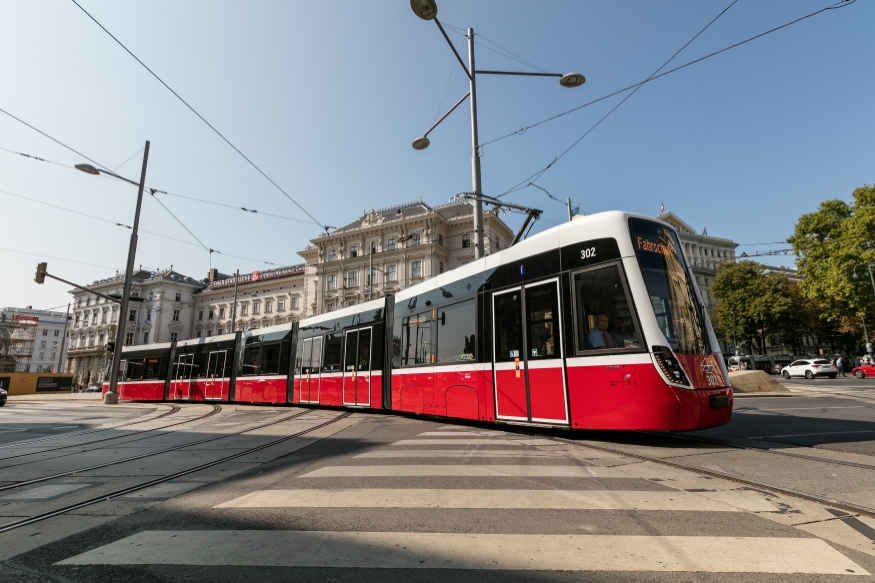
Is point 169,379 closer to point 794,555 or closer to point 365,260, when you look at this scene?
point 794,555

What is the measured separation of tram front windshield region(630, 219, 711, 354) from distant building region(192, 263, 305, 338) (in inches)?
2341

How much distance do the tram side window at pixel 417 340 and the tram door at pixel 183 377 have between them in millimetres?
14230

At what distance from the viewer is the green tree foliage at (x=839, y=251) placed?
30.9 meters

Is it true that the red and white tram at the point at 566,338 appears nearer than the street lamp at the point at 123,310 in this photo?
Yes

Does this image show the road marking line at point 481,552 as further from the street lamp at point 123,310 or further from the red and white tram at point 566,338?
the street lamp at point 123,310

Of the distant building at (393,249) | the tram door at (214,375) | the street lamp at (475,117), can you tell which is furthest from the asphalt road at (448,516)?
the distant building at (393,249)

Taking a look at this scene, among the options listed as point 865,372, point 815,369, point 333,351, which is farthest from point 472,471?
point 865,372

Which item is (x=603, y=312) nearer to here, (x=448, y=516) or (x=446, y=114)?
(x=448, y=516)

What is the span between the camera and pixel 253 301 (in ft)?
225

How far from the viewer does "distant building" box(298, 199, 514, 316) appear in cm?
5238

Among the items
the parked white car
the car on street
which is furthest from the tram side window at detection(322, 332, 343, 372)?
the car on street

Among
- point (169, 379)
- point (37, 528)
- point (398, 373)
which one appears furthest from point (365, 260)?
point (37, 528)

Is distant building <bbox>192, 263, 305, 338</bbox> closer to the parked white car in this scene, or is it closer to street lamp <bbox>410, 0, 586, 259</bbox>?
street lamp <bbox>410, 0, 586, 259</bbox>

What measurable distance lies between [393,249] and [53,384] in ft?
122
